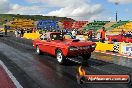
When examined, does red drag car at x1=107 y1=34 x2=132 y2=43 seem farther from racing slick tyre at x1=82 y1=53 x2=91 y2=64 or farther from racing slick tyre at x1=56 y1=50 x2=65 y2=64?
racing slick tyre at x1=56 y1=50 x2=65 y2=64

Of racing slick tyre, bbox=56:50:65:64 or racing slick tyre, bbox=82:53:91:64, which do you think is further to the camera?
racing slick tyre, bbox=82:53:91:64

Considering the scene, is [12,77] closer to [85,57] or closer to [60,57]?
[60,57]

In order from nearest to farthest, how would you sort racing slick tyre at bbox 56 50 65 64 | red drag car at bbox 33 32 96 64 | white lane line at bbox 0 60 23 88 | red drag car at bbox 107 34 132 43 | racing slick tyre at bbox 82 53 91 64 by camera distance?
white lane line at bbox 0 60 23 88 → red drag car at bbox 33 32 96 64 → racing slick tyre at bbox 56 50 65 64 → racing slick tyre at bbox 82 53 91 64 → red drag car at bbox 107 34 132 43

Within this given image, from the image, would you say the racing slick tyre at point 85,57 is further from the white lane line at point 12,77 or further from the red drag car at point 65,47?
the white lane line at point 12,77

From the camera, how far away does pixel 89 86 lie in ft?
33.1

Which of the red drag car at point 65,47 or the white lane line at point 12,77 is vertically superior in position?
the red drag car at point 65,47

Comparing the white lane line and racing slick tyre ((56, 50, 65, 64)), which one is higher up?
racing slick tyre ((56, 50, 65, 64))

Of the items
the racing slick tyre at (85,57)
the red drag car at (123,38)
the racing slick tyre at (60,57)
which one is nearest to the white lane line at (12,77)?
the racing slick tyre at (60,57)

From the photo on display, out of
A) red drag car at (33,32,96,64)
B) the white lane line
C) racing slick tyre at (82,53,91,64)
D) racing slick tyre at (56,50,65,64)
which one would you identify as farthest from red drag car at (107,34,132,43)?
the white lane line

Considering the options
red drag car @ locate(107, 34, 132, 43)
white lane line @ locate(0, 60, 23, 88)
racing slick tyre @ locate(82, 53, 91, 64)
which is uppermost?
red drag car @ locate(107, 34, 132, 43)

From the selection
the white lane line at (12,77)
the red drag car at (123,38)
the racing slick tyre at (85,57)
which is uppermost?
the red drag car at (123,38)

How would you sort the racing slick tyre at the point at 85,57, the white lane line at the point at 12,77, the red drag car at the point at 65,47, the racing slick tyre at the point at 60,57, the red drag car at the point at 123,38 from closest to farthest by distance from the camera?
the white lane line at the point at 12,77 < the red drag car at the point at 65,47 < the racing slick tyre at the point at 60,57 < the racing slick tyre at the point at 85,57 < the red drag car at the point at 123,38

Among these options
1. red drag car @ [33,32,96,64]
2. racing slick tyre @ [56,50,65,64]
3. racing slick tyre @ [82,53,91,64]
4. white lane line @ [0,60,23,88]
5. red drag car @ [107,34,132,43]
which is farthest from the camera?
red drag car @ [107,34,132,43]

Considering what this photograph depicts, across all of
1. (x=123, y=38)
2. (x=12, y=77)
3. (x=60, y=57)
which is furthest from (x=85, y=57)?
(x=123, y=38)
